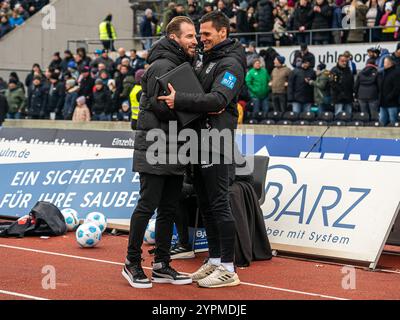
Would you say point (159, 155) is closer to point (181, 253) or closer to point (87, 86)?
point (181, 253)

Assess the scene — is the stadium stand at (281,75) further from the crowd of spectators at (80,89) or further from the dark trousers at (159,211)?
the dark trousers at (159,211)

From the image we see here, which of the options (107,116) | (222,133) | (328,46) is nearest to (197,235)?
(222,133)

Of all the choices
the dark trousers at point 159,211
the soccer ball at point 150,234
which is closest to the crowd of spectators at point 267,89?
the soccer ball at point 150,234

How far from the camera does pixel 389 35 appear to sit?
63.2ft

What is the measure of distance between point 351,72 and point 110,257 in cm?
1043

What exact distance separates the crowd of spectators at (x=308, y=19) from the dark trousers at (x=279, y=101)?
214 cm

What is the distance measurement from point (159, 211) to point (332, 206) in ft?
8.17

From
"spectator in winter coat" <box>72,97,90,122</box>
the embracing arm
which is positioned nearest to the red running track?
the embracing arm

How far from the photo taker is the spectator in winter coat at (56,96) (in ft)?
77.2

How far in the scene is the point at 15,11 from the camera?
30422mm

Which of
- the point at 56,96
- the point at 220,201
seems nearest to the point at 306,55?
the point at 56,96

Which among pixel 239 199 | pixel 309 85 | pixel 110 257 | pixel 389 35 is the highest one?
pixel 389 35

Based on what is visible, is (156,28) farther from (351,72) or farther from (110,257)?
(110,257)

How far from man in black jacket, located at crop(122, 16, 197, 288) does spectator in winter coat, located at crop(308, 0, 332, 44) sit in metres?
13.4
